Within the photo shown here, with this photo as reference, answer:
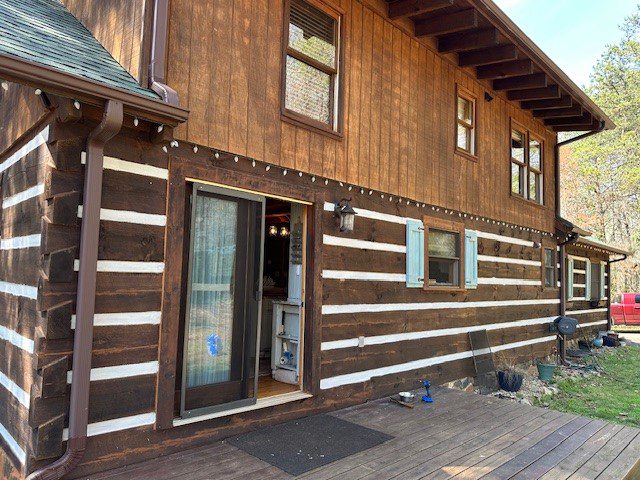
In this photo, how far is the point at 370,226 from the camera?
556 centimetres

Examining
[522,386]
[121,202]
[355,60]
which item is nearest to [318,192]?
[355,60]

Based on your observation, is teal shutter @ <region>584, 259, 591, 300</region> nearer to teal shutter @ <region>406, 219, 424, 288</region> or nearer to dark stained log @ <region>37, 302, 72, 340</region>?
teal shutter @ <region>406, 219, 424, 288</region>

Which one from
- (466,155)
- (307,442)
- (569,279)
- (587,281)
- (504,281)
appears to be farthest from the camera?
(587,281)

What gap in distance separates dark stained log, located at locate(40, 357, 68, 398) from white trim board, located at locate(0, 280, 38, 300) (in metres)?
0.53

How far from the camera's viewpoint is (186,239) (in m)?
3.90

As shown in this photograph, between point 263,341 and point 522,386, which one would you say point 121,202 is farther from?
point 522,386

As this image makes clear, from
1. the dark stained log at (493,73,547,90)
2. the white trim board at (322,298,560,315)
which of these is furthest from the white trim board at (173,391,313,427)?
the dark stained log at (493,73,547,90)

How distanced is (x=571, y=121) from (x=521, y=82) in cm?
255

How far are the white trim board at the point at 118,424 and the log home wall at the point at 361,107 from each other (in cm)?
222

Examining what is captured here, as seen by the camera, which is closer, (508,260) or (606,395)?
(606,395)

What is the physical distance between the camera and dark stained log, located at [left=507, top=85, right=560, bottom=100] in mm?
8078

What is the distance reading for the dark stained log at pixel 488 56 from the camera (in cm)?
681

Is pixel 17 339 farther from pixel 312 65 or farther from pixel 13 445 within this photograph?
pixel 312 65

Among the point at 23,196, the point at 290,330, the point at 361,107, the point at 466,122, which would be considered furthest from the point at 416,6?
the point at 23,196
